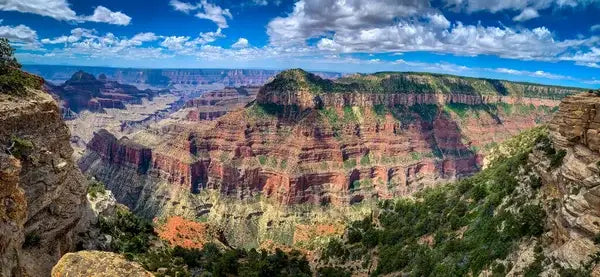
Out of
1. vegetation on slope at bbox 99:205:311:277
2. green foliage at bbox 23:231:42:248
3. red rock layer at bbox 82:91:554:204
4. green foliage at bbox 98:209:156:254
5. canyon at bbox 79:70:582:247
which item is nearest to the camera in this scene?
green foliage at bbox 23:231:42:248

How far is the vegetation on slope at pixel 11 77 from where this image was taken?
3425 cm

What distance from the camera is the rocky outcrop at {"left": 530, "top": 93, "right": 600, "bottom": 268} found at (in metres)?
29.2

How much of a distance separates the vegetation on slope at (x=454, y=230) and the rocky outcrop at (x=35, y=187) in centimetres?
3587

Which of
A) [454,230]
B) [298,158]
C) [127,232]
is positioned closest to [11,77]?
[127,232]

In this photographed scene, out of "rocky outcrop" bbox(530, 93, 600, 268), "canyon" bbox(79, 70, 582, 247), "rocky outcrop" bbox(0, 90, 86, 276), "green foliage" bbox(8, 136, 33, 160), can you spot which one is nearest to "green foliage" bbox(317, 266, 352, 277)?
"rocky outcrop" bbox(530, 93, 600, 268)

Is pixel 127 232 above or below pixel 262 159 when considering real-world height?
above

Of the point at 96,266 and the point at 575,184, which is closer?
the point at 96,266

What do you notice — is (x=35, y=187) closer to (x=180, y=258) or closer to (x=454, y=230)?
(x=180, y=258)

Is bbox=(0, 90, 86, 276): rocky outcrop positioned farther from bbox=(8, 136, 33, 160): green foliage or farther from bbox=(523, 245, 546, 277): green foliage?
bbox=(523, 245, 546, 277): green foliage

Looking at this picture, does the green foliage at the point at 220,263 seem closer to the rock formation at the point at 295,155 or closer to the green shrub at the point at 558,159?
the green shrub at the point at 558,159

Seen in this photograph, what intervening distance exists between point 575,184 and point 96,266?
32.7 meters

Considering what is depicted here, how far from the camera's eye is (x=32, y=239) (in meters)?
32.5

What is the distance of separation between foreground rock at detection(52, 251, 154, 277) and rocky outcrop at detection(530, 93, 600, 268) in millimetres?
27663

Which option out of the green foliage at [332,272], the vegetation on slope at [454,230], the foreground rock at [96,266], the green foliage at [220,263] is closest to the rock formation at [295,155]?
the vegetation on slope at [454,230]
